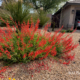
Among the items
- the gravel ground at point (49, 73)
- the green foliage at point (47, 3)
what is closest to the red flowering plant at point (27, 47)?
the gravel ground at point (49, 73)

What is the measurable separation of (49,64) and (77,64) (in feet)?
2.58

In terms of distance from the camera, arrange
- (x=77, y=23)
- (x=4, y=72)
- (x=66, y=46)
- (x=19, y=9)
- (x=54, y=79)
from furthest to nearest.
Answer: (x=77, y=23)
(x=19, y=9)
(x=66, y=46)
(x=4, y=72)
(x=54, y=79)

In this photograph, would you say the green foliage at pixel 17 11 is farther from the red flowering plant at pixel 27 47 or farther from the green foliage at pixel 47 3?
the green foliage at pixel 47 3

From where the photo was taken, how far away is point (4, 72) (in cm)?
197

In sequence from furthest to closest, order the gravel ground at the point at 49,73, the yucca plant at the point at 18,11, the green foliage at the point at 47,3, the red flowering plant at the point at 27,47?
the green foliage at the point at 47,3
the yucca plant at the point at 18,11
the red flowering plant at the point at 27,47
the gravel ground at the point at 49,73

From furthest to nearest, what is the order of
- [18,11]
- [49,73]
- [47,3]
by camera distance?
[47,3], [18,11], [49,73]

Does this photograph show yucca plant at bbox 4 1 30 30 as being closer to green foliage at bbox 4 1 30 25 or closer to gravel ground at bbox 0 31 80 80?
green foliage at bbox 4 1 30 25

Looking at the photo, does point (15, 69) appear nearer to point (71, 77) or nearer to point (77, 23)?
point (71, 77)

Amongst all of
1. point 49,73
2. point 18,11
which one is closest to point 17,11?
point 18,11

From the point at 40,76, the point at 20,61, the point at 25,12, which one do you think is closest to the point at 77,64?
the point at 40,76

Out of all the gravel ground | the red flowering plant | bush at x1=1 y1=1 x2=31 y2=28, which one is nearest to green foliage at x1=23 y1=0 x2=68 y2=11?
bush at x1=1 y1=1 x2=31 y2=28

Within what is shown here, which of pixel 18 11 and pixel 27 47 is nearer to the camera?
pixel 27 47

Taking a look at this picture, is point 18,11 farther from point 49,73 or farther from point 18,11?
point 49,73

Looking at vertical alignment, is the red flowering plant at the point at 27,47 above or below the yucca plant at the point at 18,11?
below
